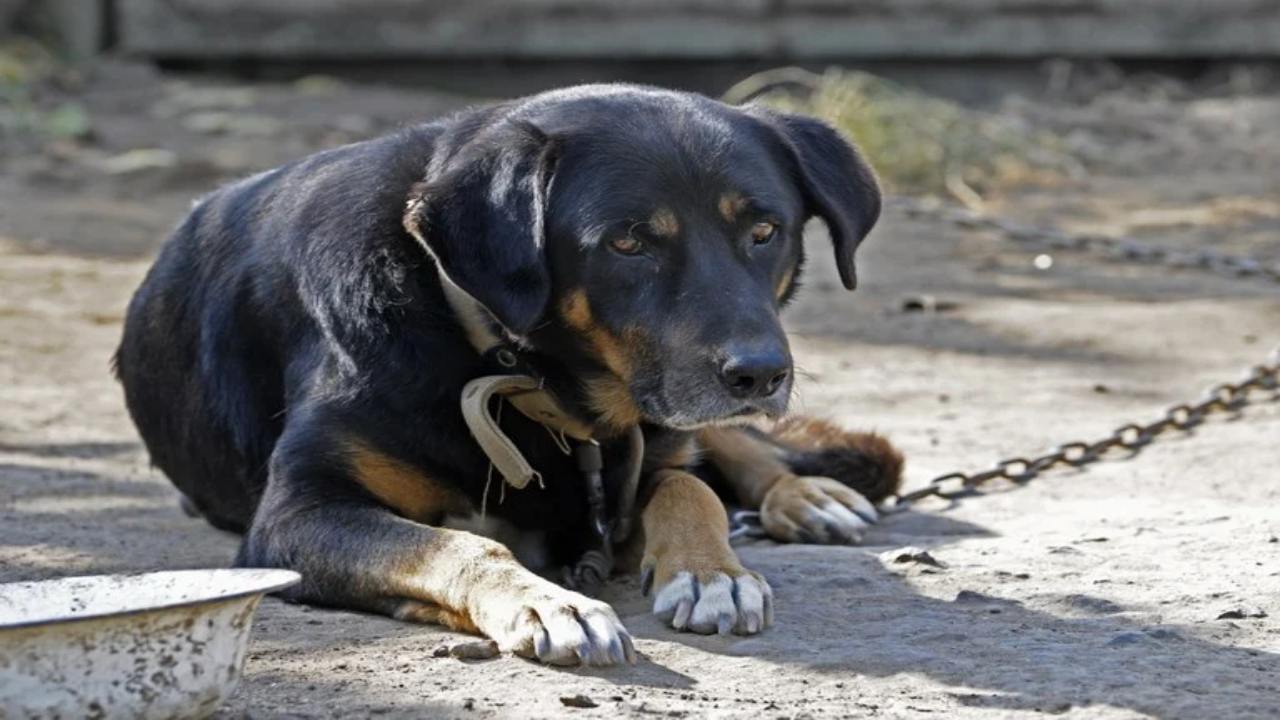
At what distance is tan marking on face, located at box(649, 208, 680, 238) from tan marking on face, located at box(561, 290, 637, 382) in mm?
193

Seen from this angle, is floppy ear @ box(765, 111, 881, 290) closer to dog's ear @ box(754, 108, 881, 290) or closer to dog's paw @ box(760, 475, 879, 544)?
dog's ear @ box(754, 108, 881, 290)

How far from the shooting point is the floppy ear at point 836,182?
13.9 feet

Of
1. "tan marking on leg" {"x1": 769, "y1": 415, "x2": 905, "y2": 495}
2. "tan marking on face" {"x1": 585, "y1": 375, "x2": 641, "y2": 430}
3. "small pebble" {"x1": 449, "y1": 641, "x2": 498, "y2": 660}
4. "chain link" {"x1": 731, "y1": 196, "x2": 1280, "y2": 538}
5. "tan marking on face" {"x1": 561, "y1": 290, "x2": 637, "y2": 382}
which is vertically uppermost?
"tan marking on face" {"x1": 561, "y1": 290, "x2": 637, "y2": 382}

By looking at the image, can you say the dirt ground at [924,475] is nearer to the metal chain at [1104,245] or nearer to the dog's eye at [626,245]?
the metal chain at [1104,245]

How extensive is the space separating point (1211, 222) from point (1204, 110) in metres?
4.00

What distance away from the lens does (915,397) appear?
6668 mm

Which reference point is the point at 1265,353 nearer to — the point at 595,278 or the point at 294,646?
the point at 595,278

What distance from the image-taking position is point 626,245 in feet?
12.6

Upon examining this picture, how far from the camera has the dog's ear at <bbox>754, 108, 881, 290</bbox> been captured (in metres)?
4.25

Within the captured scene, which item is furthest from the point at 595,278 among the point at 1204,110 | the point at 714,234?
the point at 1204,110

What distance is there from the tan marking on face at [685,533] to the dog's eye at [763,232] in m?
0.59

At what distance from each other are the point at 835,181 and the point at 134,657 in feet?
6.79

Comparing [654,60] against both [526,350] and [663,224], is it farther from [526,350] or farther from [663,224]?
[663,224]

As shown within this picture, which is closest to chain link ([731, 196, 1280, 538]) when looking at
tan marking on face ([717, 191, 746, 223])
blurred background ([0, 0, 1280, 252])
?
tan marking on face ([717, 191, 746, 223])
